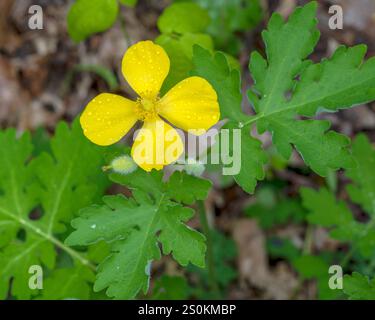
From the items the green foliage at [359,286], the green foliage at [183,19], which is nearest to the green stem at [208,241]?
the green foliage at [359,286]

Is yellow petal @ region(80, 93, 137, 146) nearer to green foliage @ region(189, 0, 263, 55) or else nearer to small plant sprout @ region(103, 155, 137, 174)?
small plant sprout @ region(103, 155, 137, 174)

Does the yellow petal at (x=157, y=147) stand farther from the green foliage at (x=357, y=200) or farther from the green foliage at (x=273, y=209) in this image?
the green foliage at (x=273, y=209)

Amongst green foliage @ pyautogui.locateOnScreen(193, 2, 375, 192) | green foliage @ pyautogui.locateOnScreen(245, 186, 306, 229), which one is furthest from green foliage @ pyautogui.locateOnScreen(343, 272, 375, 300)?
green foliage @ pyautogui.locateOnScreen(245, 186, 306, 229)

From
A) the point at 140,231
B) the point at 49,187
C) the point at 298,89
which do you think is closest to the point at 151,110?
the point at 140,231

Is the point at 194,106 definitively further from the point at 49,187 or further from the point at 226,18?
the point at 226,18

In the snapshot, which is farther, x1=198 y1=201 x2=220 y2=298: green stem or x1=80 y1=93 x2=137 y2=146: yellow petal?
x1=198 y1=201 x2=220 y2=298: green stem
